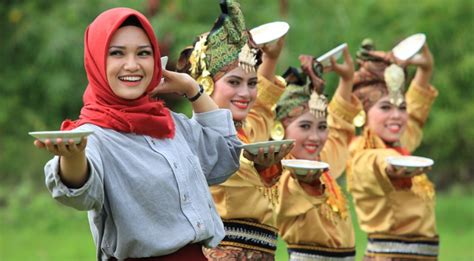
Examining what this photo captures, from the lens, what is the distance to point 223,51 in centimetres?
585

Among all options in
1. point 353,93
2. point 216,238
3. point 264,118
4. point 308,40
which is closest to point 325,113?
point 264,118

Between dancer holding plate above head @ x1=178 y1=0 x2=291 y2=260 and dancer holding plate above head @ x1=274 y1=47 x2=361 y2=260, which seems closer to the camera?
dancer holding plate above head @ x1=178 y1=0 x2=291 y2=260

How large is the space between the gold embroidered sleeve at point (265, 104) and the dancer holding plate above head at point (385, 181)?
2.81 ft

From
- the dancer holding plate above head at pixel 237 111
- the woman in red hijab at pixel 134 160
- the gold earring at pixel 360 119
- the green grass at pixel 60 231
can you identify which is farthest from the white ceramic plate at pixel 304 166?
the green grass at pixel 60 231

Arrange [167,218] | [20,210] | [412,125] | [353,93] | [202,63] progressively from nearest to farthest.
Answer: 1. [167,218]
2. [202,63]
3. [353,93]
4. [412,125]
5. [20,210]

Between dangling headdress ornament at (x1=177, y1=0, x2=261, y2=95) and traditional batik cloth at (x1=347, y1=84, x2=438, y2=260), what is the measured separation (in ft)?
5.36

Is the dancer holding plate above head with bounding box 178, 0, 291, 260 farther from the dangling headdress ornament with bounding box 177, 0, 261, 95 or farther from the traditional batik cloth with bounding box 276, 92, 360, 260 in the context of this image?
the traditional batik cloth with bounding box 276, 92, 360, 260

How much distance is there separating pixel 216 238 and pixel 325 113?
7.63 feet

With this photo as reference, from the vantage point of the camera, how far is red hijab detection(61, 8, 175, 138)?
438 cm

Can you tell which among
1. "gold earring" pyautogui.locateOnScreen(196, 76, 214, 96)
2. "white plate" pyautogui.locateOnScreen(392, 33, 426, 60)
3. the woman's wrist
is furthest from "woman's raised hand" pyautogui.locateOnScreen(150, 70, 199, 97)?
"white plate" pyautogui.locateOnScreen(392, 33, 426, 60)

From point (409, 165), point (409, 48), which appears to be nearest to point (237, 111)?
point (409, 165)

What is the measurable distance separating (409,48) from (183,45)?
17.1ft

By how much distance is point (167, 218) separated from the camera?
4.41 m

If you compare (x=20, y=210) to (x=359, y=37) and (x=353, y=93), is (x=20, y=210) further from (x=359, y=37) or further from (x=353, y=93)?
(x=353, y=93)
